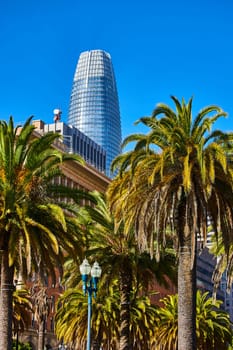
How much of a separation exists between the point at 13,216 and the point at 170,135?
308 inches

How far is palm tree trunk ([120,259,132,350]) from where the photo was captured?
4509 centimetres

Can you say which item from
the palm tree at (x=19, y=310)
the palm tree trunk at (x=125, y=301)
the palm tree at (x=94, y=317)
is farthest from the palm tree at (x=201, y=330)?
the palm tree trunk at (x=125, y=301)

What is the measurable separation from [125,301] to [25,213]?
578 inches

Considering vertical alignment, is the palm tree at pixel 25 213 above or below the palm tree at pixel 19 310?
above

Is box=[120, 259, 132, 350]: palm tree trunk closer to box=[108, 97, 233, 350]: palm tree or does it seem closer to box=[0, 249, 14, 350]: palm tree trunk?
box=[108, 97, 233, 350]: palm tree

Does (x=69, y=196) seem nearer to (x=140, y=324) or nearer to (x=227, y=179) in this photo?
(x=227, y=179)

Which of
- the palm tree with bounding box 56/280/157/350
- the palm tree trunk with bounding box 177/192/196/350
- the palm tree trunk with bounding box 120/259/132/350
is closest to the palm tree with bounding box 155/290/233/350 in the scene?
the palm tree with bounding box 56/280/157/350

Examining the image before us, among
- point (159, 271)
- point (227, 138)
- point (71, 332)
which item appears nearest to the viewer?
point (227, 138)

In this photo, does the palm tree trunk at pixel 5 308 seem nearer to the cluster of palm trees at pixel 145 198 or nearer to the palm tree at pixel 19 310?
the cluster of palm trees at pixel 145 198

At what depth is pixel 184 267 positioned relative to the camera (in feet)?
108

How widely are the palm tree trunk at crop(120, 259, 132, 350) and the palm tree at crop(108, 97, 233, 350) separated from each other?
10142 millimetres

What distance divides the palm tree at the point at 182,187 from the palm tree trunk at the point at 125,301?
10.1 meters

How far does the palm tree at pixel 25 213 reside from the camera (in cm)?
3269

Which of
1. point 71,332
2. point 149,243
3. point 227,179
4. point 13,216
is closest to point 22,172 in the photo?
point 13,216
